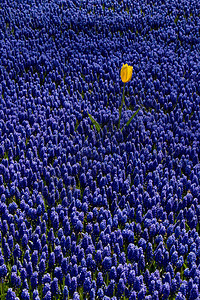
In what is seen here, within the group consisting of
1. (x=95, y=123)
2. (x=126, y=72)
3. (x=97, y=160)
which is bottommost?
(x=97, y=160)

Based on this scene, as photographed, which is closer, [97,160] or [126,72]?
[97,160]

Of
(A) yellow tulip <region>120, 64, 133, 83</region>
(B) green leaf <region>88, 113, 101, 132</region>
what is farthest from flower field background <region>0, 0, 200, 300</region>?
(A) yellow tulip <region>120, 64, 133, 83</region>

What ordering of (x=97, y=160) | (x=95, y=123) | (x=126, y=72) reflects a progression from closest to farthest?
(x=97, y=160)
(x=126, y=72)
(x=95, y=123)

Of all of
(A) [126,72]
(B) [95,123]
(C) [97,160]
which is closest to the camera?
(C) [97,160]

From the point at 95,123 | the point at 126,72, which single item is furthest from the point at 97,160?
the point at 126,72

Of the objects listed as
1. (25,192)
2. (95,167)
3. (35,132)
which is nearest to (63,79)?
(35,132)

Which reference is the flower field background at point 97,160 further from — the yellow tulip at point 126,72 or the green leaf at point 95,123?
the yellow tulip at point 126,72

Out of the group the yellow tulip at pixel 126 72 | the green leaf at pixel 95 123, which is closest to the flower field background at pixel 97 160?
the green leaf at pixel 95 123

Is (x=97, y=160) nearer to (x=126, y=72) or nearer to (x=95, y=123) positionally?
(x=95, y=123)

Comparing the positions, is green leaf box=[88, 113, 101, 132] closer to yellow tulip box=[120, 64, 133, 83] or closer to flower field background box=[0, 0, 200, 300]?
flower field background box=[0, 0, 200, 300]
